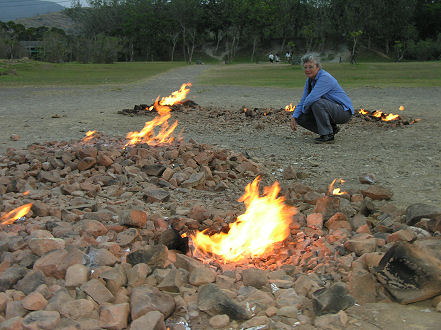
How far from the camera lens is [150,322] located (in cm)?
202

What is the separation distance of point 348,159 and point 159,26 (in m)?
65.1

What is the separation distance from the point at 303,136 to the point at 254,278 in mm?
4899

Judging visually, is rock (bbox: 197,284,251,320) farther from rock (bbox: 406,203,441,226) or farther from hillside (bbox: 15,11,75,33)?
hillside (bbox: 15,11,75,33)

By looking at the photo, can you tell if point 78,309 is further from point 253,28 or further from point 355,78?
point 253,28

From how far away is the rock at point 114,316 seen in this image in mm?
2049

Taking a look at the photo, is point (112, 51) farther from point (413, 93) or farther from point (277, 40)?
point (413, 93)

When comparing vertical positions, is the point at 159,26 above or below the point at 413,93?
above

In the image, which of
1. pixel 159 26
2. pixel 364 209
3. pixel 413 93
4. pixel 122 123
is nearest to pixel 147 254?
pixel 364 209

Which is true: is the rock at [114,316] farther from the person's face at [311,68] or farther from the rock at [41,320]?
the person's face at [311,68]

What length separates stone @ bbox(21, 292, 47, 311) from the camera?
212cm

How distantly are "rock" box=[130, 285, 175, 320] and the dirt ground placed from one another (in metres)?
2.36

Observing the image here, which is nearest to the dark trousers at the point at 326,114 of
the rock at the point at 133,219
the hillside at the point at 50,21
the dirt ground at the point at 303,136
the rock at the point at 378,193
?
the dirt ground at the point at 303,136

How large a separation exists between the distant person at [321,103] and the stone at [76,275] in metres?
4.50

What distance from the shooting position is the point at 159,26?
2613 inches
